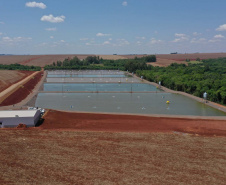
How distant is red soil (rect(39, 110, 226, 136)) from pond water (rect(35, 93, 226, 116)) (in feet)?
14.9

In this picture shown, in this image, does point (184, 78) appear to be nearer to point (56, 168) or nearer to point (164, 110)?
point (164, 110)

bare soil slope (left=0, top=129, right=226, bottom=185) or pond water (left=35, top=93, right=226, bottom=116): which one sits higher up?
pond water (left=35, top=93, right=226, bottom=116)

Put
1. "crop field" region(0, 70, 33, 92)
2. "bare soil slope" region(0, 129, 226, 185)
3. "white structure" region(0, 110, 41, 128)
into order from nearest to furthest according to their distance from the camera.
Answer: "bare soil slope" region(0, 129, 226, 185) < "white structure" region(0, 110, 41, 128) < "crop field" region(0, 70, 33, 92)

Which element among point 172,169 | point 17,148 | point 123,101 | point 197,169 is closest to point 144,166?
point 172,169

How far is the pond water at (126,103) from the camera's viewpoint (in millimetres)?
38562

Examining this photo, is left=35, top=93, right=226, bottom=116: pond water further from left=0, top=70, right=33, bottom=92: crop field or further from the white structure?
left=0, top=70, right=33, bottom=92: crop field

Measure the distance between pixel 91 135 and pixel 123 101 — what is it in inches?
821

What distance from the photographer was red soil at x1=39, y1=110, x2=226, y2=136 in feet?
93.0

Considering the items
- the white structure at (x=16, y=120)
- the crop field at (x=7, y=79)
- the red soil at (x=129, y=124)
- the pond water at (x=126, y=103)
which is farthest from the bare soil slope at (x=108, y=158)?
the crop field at (x=7, y=79)

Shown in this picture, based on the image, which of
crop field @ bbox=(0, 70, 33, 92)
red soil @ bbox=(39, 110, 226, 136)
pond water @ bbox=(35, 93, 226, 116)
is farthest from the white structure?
crop field @ bbox=(0, 70, 33, 92)

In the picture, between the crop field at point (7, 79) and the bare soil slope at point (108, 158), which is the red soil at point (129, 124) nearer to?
the bare soil slope at point (108, 158)

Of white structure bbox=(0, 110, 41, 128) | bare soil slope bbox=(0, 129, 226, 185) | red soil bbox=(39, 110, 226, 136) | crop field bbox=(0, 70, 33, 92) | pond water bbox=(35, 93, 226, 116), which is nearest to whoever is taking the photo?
bare soil slope bbox=(0, 129, 226, 185)

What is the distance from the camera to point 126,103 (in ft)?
145

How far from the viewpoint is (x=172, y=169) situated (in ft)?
60.4
